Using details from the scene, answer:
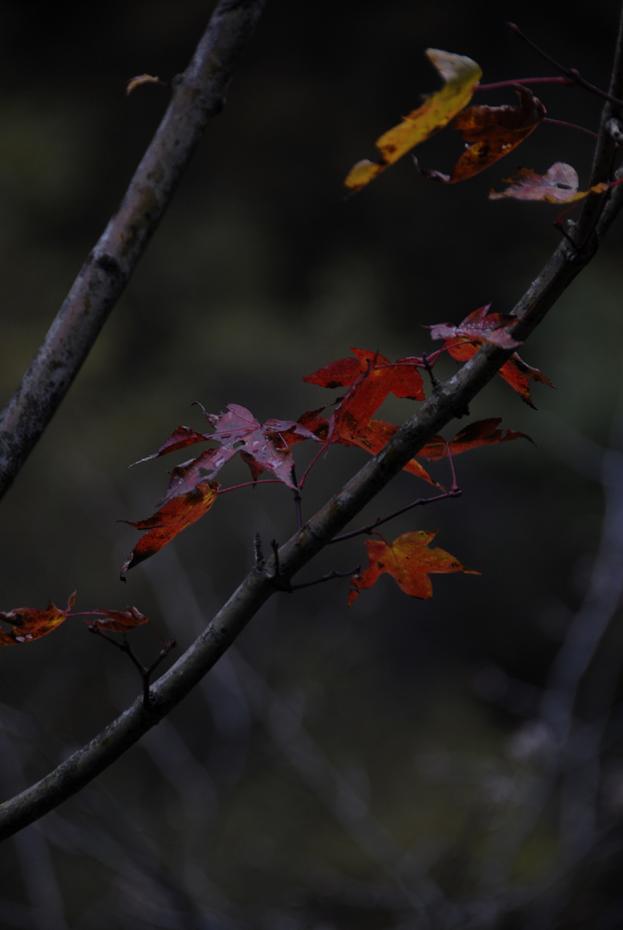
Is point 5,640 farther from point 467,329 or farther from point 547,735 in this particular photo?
point 547,735

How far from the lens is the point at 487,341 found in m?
0.42

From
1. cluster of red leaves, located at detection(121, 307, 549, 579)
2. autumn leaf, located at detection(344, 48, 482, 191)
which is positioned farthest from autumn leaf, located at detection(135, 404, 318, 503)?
autumn leaf, located at detection(344, 48, 482, 191)

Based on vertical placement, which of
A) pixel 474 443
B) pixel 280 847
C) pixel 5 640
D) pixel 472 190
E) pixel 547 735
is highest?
pixel 474 443

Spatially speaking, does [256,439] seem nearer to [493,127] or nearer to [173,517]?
[173,517]

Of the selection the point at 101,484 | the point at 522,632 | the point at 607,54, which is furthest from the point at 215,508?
the point at 607,54

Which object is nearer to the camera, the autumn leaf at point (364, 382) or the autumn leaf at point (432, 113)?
the autumn leaf at point (432, 113)

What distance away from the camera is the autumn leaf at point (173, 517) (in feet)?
1.55

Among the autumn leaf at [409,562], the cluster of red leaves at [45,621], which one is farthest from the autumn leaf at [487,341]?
the cluster of red leaves at [45,621]

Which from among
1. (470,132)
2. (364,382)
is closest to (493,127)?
(470,132)

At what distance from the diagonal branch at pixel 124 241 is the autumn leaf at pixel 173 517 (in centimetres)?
9

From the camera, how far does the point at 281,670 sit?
Result: 196cm

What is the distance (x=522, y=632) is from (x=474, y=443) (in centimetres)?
155

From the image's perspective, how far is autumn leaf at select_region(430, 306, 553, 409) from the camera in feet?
1.37

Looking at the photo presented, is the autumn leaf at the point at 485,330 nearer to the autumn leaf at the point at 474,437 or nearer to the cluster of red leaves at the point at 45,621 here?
the autumn leaf at the point at 474,437
